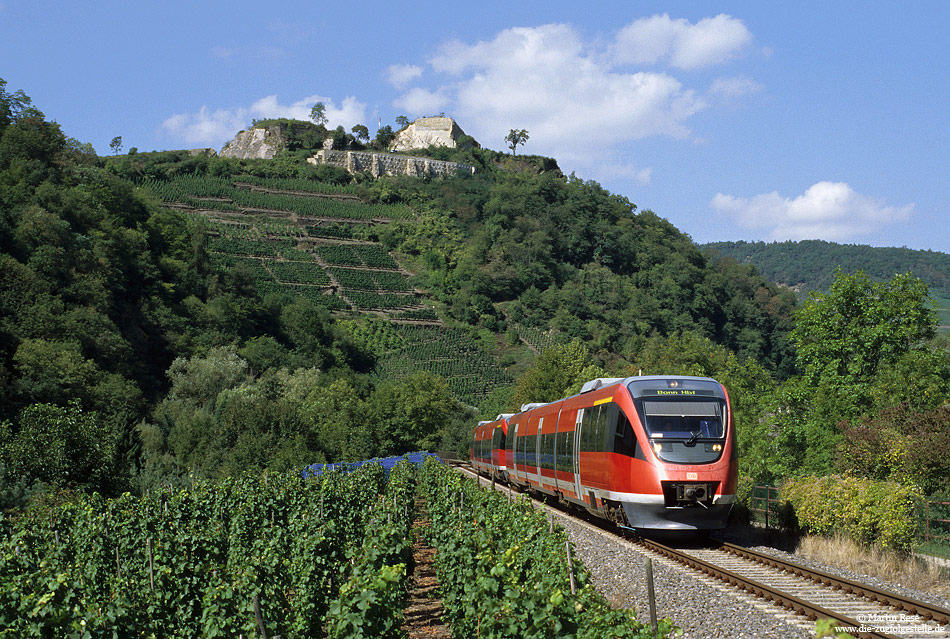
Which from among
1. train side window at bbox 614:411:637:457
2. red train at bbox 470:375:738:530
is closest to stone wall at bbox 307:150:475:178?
red train at bbox 470:375:738:530

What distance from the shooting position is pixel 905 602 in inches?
419

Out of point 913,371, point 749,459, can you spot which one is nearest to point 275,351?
point 749,459

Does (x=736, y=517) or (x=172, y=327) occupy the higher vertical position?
(x=172, y=327)

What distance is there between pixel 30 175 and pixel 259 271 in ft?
126

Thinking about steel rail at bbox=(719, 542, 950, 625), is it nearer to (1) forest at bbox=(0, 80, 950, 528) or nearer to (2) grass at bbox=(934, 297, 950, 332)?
(1) forest at bbox=(0, 80, 950, 528)

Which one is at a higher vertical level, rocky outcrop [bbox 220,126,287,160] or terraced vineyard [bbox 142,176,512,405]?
rocky outcrop [bbox 220,126,287,160]

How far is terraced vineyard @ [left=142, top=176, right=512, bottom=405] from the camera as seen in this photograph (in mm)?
101125

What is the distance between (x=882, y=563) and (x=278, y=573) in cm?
1061

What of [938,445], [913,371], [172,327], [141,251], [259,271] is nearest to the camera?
[938,445]

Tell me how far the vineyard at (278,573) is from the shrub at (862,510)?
651cm

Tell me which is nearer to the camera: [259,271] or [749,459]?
[749,459]

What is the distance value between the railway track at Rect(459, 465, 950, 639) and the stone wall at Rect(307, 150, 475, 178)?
168778 millimetres

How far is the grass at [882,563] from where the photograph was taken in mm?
13548

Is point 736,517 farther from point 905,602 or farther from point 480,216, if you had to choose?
point 480,216
